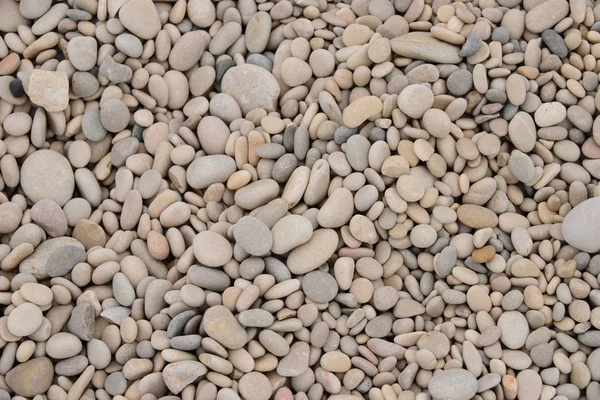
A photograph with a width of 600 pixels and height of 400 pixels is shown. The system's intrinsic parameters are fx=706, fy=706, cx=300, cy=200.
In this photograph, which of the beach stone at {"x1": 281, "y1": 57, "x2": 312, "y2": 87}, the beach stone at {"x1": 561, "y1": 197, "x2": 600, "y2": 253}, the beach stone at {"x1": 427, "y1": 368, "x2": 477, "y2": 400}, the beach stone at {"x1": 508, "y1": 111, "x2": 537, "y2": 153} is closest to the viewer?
the beach stone at {"x1": 427, "y1": 368, "x2": 477, "y2": 400}

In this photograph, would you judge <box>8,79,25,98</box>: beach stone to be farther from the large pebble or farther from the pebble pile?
the large pebble

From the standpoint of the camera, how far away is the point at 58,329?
1.20 meters

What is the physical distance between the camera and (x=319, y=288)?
122 cm

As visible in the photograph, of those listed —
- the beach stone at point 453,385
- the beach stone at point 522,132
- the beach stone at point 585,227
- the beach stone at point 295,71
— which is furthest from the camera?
the beach stone at point 295,71

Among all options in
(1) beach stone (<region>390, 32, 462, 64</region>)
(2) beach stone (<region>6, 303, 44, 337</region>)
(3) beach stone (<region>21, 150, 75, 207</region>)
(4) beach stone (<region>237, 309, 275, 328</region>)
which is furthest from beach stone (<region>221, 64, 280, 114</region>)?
(2) beach stone (<region>6, 303, 44, 337</region>)

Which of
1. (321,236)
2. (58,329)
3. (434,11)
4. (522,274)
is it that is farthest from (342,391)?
(434,11)

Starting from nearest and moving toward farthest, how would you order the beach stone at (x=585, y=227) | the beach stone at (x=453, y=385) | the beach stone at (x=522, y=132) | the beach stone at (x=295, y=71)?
the beach stone at (x=453, y=385)
the beach stone at (x=585, y=227)
the beach stone at (x=522, y=132)
the beach stone at (x=295, y=71)

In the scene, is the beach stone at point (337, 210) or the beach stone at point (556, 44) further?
the beach stone at point (556, 44)

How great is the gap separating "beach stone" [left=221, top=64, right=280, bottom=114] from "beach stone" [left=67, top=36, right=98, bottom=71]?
0.28 meters

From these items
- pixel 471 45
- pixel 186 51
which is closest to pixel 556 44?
pixel 471 45

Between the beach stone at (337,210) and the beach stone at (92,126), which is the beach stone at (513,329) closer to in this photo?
the beach stone at (337,210)

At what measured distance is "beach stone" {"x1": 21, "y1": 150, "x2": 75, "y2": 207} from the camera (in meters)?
1.35

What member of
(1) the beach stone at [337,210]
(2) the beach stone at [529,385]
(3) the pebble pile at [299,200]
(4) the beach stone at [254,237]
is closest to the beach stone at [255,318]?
(3) the pebble pile at [299,200]

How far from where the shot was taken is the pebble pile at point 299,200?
1182 millimetres
